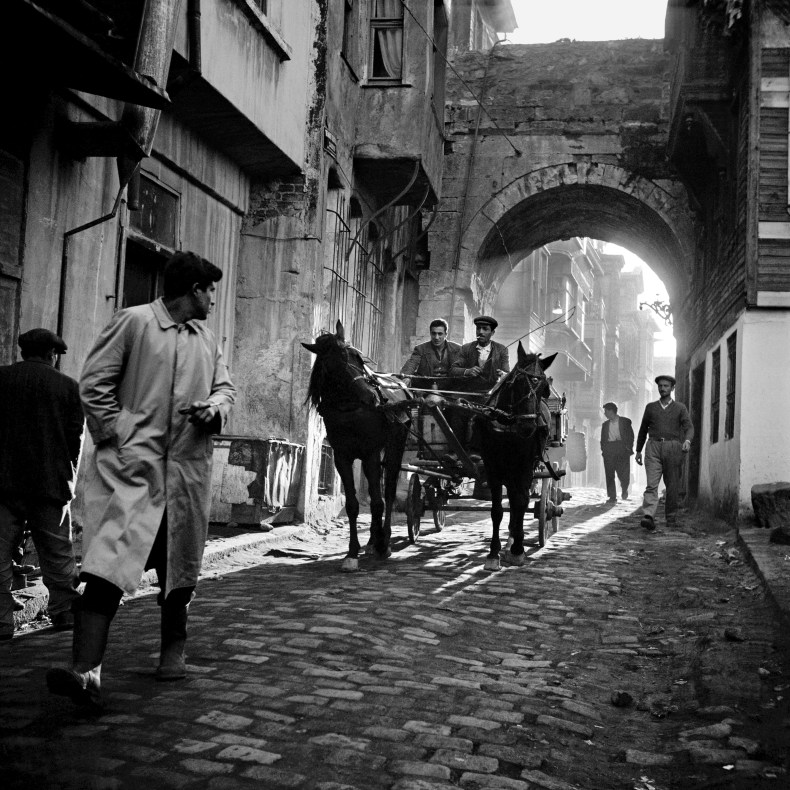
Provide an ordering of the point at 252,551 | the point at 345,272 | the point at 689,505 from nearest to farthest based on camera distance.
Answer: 1. the point at 252,551
2. the point at 345,272
3. the point at 689,505

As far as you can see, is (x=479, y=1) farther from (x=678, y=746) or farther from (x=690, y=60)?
(x=678, y=746)

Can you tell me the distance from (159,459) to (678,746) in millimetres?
2430

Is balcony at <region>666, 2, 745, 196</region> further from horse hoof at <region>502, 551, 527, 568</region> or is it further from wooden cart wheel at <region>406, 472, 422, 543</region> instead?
horse hoof at <region>502, 551, 527, 568</region>

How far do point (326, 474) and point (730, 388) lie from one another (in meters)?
5.50

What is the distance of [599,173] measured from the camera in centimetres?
1923

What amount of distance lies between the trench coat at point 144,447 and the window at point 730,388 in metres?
10.6

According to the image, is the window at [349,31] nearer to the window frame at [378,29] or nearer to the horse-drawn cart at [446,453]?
the window frame at [378,29]

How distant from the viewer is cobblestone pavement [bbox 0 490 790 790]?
3.63 metres

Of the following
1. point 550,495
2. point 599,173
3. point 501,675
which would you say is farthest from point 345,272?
point 501,675

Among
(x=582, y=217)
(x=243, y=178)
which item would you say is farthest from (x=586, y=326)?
(x=243, y=178)

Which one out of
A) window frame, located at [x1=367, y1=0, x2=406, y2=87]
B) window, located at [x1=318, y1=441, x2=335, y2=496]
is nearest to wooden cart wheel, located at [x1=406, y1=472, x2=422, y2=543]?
window, located at [x1=318, y1=441, x2=335, y2=496]

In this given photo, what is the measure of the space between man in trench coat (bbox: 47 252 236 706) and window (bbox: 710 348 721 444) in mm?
12073

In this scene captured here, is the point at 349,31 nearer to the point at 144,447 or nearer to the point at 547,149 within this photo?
A: the point at 547,149

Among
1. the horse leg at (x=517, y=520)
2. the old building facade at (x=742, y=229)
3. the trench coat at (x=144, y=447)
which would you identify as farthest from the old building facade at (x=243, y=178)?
the old building facade at (x=742, y=229)
